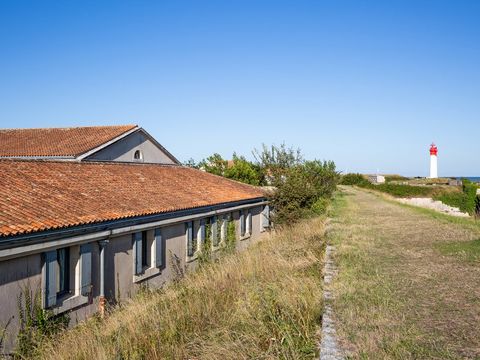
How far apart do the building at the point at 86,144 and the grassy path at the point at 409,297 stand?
11.2m

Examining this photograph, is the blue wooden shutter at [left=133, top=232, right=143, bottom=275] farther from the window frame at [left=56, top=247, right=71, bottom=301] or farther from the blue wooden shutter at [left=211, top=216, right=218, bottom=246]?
the blue wooden shutter at [left=211, top=216, right=218, bottom=246]

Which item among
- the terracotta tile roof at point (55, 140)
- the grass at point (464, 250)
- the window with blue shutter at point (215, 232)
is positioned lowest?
the window with blue shutter at point (215, 232)

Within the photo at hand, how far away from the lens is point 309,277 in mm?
7840

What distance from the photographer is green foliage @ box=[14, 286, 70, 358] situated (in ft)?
24.3

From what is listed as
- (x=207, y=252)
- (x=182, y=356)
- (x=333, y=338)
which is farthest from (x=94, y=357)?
(x=207, y=252)

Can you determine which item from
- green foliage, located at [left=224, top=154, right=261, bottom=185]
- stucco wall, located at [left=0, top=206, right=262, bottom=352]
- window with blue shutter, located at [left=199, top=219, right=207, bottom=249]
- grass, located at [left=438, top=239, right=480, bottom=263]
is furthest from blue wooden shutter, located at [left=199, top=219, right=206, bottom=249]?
green foliage, located at [left=224, top=154, right=261, bottom=185]

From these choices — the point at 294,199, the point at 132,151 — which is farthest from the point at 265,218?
the point at 132,151

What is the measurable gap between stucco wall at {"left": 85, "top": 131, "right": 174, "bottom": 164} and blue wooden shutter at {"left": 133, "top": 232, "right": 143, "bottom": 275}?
24.6 ft

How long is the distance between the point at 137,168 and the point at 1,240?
1147 cm

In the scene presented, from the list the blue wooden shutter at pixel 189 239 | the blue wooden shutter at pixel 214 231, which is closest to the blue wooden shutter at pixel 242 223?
the blue wooden shutter at pixel 214 231

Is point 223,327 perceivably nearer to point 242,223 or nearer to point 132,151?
point 242,223

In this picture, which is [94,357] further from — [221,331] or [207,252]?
[207,252]

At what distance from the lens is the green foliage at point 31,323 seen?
741cm

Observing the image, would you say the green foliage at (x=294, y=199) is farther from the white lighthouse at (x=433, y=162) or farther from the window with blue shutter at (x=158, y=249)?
the white lighthouse at (x=433, y=162)
